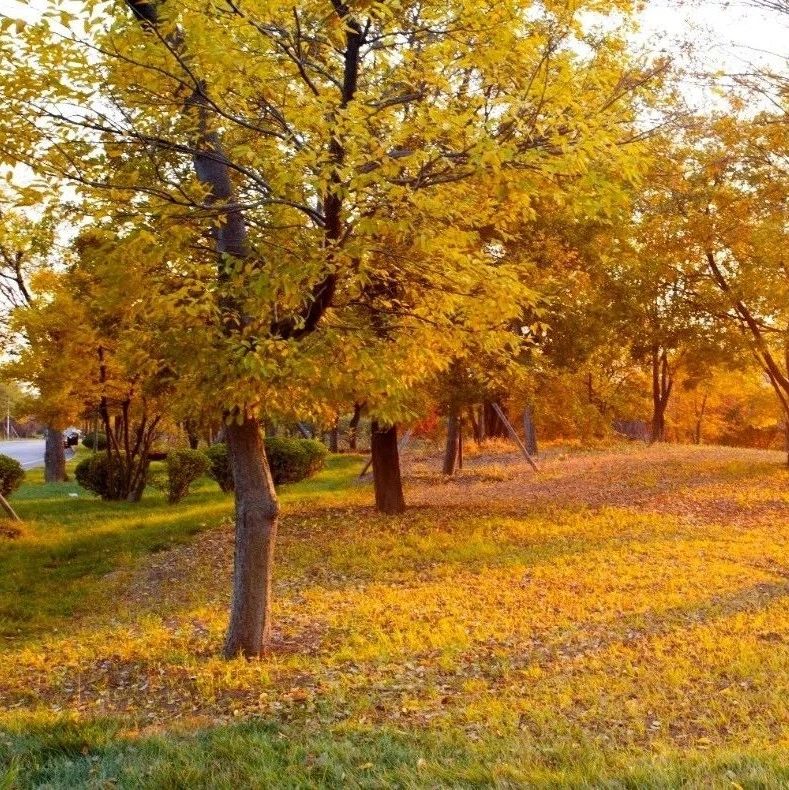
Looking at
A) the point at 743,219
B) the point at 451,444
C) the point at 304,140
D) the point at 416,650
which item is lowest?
the point at 416,650

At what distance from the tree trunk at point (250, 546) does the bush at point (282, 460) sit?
1120 cm

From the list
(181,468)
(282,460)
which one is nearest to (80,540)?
(181,468)

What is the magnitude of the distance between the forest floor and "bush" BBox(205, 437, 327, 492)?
11.1 feet

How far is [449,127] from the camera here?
15.3 ft

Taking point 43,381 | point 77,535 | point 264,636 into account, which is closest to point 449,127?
point 264,636

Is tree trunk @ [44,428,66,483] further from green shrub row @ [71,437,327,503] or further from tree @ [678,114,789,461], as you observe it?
tree @ [678,114,789,461]

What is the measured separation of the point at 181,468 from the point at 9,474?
3304 mm

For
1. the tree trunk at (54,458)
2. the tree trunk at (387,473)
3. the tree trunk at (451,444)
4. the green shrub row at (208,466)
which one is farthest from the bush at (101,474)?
the tree trunk at (451,444)

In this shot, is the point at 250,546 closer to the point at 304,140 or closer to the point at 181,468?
the point at 304,140

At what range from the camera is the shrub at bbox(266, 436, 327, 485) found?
1911 centimetres

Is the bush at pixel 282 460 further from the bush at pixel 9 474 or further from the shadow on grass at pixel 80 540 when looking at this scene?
the bush at pixel 9 474

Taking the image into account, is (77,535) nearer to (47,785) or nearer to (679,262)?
(47,785)

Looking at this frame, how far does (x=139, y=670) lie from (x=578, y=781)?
4137 mm

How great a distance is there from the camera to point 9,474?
15.8 metres
